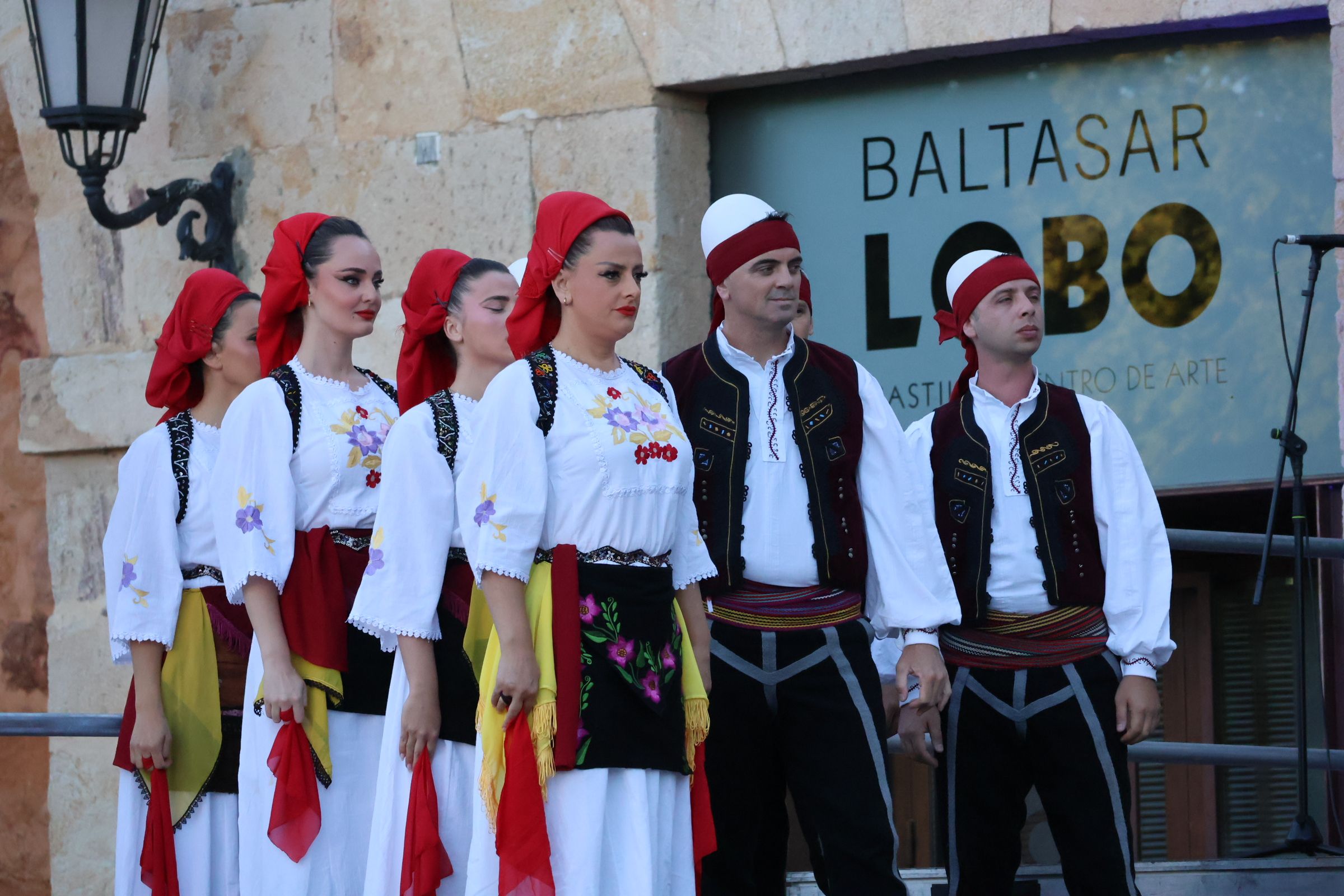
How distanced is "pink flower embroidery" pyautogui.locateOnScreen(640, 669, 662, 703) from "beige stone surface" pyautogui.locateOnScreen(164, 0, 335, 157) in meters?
3.86

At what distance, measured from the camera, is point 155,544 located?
4.89m

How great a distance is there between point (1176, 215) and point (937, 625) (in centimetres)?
233

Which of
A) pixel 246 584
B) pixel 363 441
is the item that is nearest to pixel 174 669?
pixel 246 584

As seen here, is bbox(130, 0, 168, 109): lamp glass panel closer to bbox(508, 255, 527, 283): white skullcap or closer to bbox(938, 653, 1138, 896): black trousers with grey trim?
bbox(508, 255, 527, 283): white skullcap

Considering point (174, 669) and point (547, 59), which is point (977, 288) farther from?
point (547, 59)

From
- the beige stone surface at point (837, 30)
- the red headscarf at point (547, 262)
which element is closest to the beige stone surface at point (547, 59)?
the beige stone surface at point (837, 30)

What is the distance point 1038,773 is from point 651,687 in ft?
3.88

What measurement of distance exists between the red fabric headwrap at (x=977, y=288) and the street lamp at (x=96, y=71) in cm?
320

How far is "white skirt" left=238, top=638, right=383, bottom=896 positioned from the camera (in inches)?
177

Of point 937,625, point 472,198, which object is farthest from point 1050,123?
point 937,625

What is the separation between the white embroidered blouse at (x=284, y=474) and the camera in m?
4.50

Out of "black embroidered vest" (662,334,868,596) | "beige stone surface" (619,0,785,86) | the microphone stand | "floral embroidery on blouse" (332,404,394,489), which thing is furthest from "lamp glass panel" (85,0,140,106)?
the microphone stand

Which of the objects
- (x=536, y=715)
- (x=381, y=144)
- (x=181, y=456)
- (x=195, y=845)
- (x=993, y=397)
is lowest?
(x=195, y=845)

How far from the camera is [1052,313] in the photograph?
20.8 ft
